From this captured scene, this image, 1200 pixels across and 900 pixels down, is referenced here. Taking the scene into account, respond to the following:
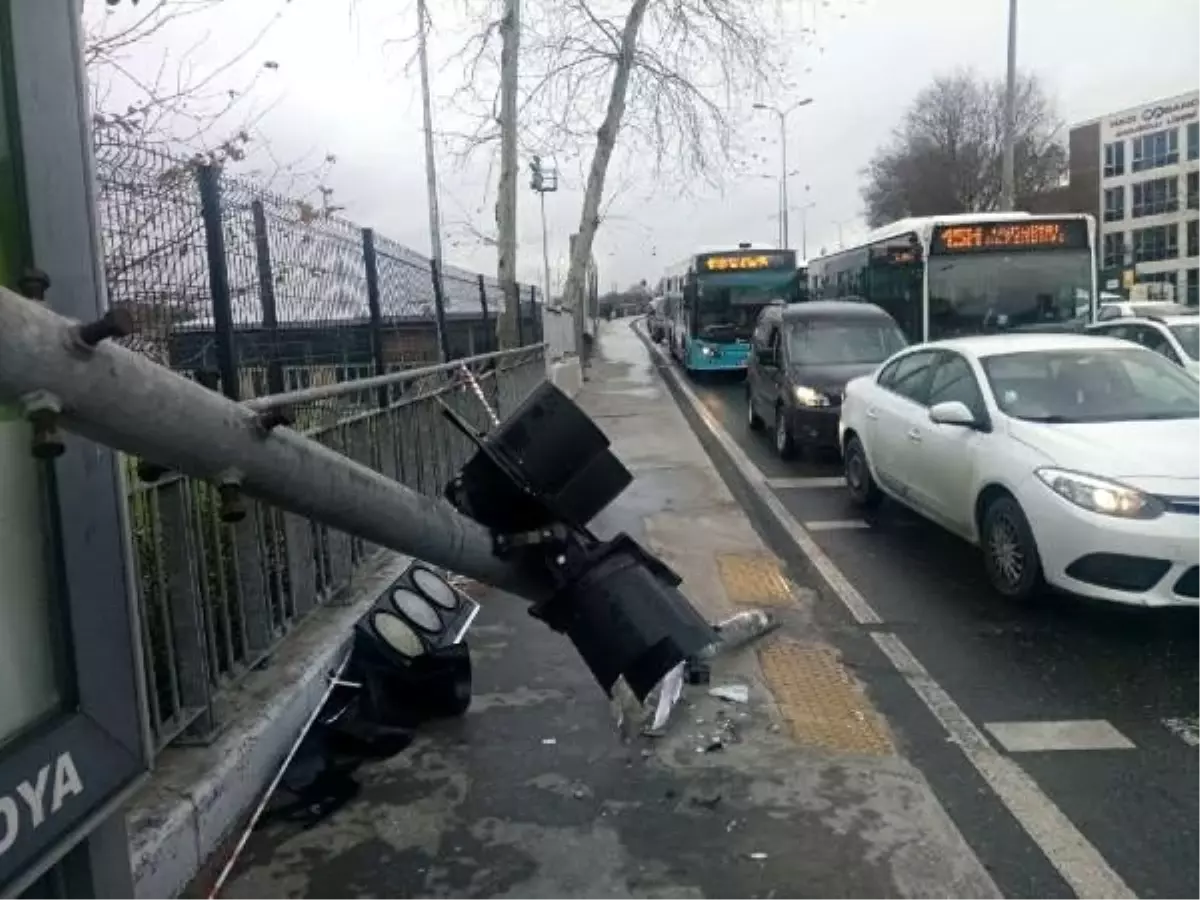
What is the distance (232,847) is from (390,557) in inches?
119

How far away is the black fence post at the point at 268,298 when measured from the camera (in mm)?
5328

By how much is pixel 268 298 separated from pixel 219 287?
2.81 ft

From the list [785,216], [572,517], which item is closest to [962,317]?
[572,517]

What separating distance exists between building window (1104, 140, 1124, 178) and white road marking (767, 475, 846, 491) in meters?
89.8

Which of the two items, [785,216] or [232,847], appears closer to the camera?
[232,847]

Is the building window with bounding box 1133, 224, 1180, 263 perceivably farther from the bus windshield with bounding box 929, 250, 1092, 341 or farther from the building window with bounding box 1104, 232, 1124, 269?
the bus windshield with bounding box 929, 250, 1092, 341

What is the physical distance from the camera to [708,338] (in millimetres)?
27203

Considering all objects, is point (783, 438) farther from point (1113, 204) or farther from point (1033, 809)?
point (1113, 204)

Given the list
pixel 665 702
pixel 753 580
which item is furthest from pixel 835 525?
pixel 665 702

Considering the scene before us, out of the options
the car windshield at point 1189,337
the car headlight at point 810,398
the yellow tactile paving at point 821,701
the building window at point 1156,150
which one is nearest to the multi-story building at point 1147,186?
the building window at point 1156,150

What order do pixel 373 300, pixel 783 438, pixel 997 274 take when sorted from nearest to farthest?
pixel 373 300
pixel 783 438
pixel 997 274

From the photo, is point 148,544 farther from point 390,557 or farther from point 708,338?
point 708,338

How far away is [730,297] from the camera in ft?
89.2

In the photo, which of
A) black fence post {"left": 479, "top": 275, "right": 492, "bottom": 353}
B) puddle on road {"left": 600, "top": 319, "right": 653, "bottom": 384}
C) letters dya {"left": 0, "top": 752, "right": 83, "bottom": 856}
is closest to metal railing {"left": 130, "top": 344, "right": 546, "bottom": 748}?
letters dya {"left": 0, "top": 752, "right": 83, "bottom": 856}
